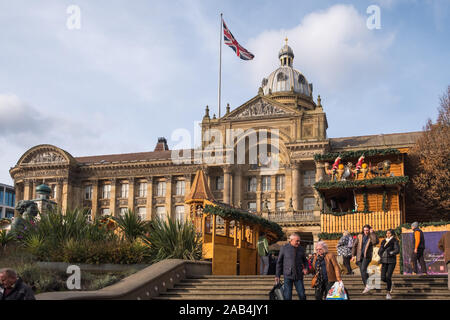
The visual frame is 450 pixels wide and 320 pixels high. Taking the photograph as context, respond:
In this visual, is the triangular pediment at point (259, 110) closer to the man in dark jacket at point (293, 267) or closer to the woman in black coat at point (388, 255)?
the woman in black coat at point (388, 255)

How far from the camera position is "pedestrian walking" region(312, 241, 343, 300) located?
437 inches

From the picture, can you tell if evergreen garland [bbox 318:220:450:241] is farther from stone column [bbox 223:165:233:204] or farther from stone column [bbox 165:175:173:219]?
stone column [bbox 165:175:173:219]

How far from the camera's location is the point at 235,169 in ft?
180

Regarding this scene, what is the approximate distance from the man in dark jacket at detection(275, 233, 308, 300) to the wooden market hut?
6.56 metres

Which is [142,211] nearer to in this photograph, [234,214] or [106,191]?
[106,191]

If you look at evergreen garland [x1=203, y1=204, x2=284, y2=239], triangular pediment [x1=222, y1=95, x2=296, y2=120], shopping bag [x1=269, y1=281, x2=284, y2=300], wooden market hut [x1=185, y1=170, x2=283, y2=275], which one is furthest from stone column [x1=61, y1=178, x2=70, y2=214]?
shopping bag [x1=269, y1=281, x2=284, y2=300]

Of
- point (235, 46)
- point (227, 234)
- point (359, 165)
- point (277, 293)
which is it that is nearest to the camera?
point (277, 293)

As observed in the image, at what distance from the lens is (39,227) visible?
1742 cm

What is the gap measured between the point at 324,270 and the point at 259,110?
4405 centimetres

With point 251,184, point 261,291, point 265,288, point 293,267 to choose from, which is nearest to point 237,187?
point 251,184
